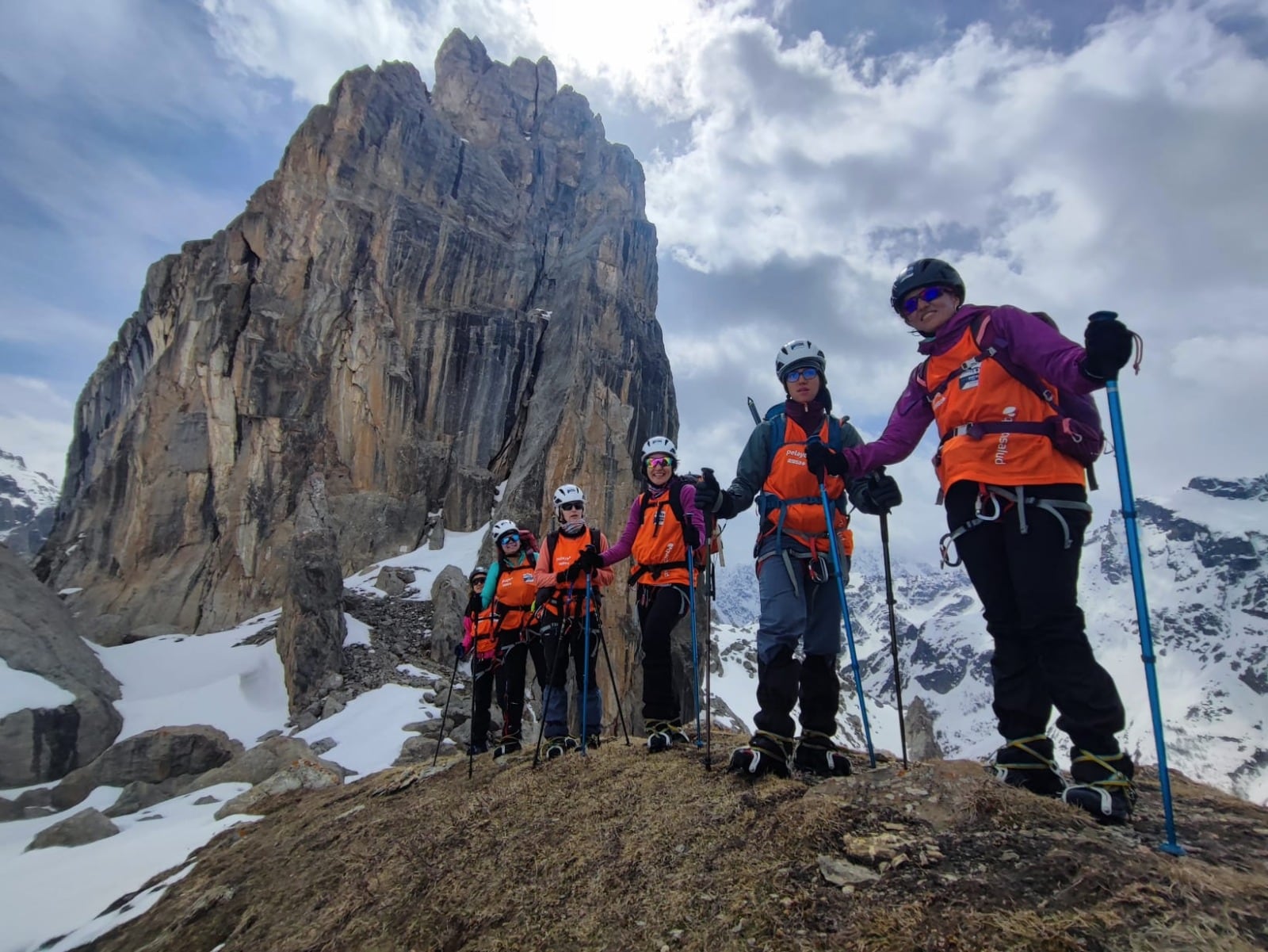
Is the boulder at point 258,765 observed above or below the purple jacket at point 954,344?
below

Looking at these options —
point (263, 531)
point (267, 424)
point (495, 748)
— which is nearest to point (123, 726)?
point (263, 531)

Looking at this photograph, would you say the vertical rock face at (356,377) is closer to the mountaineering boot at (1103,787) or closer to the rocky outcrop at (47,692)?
the rocky outcrop at (47,692)

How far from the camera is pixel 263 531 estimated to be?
3634 centimetres

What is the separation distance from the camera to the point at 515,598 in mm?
8727

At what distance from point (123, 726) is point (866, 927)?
2547 cm

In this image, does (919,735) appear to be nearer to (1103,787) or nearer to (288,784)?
(288,784)

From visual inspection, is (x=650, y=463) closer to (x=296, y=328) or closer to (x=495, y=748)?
(x=495, y=748)

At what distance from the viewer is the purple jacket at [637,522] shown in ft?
20.0

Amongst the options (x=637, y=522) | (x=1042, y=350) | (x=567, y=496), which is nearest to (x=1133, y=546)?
(x=1042, y=350)

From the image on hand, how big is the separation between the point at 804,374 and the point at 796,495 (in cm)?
99

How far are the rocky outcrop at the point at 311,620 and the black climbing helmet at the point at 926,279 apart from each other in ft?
76.9

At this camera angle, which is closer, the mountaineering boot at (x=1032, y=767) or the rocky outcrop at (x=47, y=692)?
the mountaineering boot at (x=1032, y=767)

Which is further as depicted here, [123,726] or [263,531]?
[263,531]

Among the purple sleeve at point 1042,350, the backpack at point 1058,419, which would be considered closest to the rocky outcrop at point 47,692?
the backpack at point 1058,419
